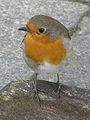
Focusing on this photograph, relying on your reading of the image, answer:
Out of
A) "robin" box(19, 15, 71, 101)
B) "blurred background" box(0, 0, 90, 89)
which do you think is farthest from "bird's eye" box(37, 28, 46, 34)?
"blurred background" box(0, 0, 90, 89)

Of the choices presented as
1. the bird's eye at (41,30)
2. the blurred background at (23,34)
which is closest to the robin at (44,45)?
the bird's eye at (41,30)

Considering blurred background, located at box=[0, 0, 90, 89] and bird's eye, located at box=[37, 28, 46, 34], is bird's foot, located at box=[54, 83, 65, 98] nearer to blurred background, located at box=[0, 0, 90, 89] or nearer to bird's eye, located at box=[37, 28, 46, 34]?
bird's eye, located at box=[37, 28, 46, 34]

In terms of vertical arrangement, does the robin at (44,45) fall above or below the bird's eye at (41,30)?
below

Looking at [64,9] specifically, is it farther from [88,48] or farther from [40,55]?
[40,55]

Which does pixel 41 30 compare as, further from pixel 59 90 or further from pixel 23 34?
pixel 23 34

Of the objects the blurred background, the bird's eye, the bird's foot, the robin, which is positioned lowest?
the blurred background

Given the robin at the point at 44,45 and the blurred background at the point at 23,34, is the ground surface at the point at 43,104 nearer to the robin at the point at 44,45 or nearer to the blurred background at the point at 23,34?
the robin at the point at 44,45

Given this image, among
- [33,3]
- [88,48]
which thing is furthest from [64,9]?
[88,48]
